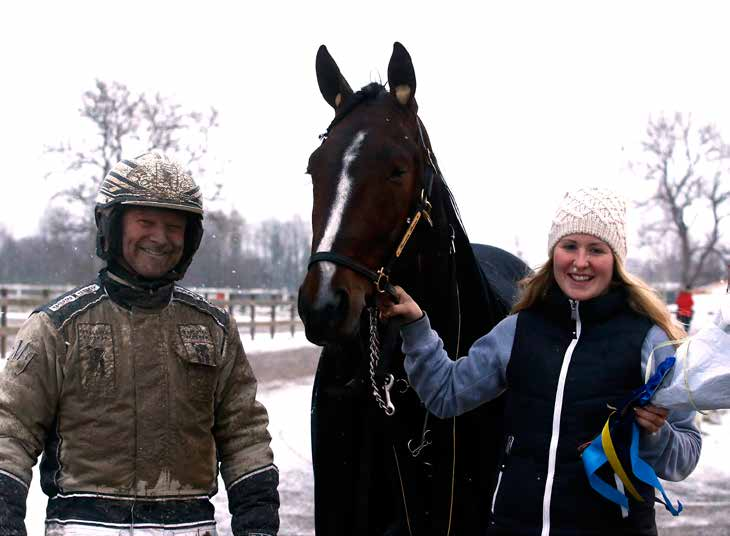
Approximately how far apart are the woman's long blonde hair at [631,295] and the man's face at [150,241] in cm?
119

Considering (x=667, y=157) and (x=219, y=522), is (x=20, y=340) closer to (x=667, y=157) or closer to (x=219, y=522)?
(x=219, y=522)

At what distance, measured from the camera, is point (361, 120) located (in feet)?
9.72

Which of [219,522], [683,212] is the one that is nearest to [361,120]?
[219,522]

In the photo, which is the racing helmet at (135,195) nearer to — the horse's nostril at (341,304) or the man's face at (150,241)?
the man's face at (150,241)

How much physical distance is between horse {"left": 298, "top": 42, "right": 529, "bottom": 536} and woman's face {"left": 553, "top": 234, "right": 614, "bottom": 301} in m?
0.62

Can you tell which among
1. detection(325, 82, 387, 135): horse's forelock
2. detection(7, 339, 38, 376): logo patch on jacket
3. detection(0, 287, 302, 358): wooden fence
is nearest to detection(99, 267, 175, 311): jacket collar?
detection(7, 339, 38, 376): logo patch on jacket

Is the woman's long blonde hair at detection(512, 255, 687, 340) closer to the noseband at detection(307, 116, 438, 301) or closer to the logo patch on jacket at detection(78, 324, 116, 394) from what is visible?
the noseband at detection(307, 116, 438, 301)

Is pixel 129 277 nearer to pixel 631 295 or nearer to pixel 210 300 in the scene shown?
pixel 631 295

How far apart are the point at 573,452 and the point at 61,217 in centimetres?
2461

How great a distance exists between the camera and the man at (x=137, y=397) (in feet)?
7.57

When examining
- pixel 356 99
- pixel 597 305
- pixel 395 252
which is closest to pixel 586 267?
pixel 597 305

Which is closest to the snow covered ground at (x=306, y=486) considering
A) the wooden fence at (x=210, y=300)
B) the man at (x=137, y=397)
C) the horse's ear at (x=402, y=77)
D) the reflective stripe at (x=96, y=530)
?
the horse's ear at (x=402, y=77)

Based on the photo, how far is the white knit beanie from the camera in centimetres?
246

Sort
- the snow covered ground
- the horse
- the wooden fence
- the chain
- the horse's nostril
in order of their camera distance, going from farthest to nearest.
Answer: the wooden fence, the snow covered ground, the chain, the horse, the horse's nostril
